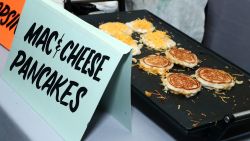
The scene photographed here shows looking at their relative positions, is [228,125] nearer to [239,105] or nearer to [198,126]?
[198,126]

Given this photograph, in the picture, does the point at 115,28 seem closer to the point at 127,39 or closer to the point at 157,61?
the point at 127,39

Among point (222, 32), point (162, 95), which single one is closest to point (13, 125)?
point (162, 95)

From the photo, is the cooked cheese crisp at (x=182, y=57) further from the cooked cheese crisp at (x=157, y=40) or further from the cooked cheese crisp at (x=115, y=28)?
the cooked cheese crisp at (x=115, y=28)

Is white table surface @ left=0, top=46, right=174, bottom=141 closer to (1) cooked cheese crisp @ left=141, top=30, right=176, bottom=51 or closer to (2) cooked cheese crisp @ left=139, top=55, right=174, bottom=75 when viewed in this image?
(2) cooked cheese crisp @ left=139, top=55, right=174, bottom=75

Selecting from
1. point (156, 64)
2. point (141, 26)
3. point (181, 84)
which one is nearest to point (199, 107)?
point (181, 84)

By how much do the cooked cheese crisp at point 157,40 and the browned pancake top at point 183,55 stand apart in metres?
0.05

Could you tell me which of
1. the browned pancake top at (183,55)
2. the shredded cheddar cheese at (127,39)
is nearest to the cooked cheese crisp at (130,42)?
the shredded cheddar cheese at (127,39)

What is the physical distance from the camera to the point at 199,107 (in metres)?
0.82

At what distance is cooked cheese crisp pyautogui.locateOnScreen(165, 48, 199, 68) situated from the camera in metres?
0.99

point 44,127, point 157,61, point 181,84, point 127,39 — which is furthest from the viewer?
point 127,39

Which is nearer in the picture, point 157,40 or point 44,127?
point 44,127

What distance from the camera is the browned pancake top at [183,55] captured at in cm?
100

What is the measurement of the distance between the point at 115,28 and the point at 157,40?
15cm

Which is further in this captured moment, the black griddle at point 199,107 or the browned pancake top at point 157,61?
the browned pancake top at point 157,61
